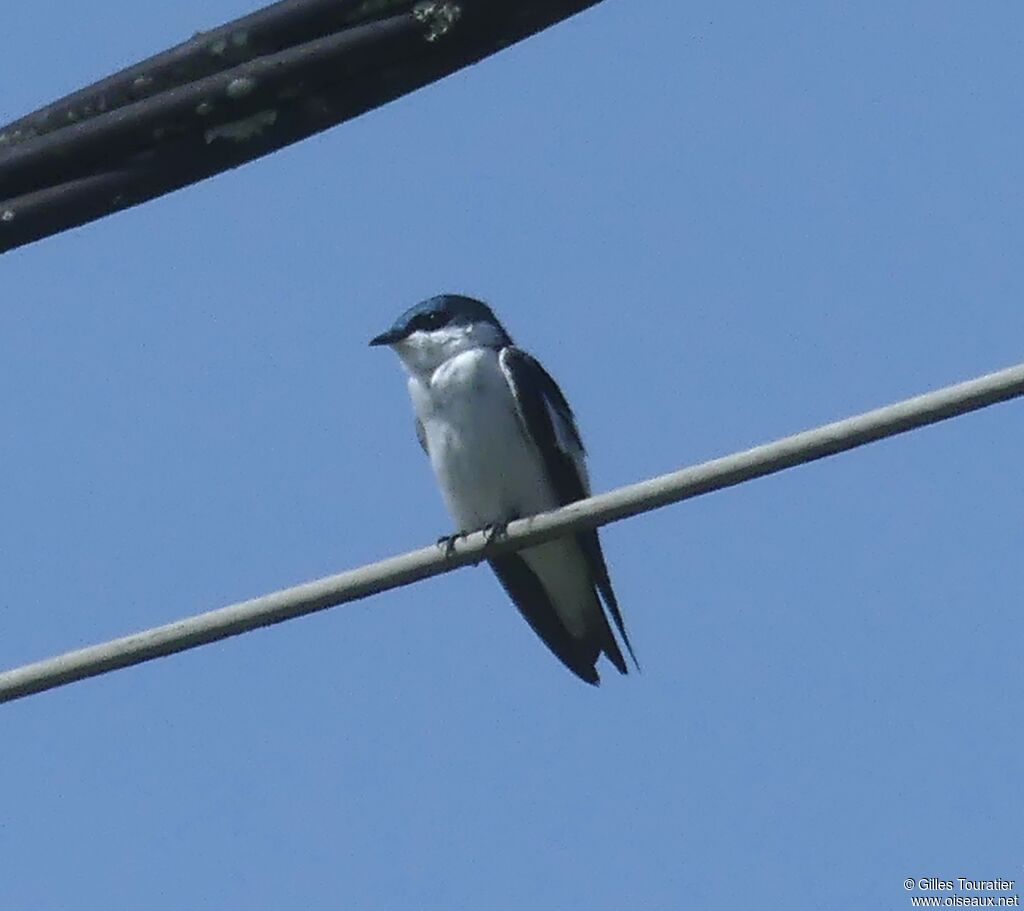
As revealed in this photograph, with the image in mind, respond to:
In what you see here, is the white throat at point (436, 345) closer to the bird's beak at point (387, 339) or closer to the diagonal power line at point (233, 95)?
the bird's beak at point (387, 339)

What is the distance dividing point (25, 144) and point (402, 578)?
1.19 meters

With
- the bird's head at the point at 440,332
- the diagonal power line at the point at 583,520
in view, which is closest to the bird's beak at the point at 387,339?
the bird's head at the point at 440,332

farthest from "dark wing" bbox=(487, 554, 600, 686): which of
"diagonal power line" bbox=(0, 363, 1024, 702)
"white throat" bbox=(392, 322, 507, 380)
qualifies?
"diagonal power line" bbox=(0, 363, 1024, 702)

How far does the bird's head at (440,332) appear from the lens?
814cm

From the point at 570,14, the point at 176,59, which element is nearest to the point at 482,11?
the point at 570,14

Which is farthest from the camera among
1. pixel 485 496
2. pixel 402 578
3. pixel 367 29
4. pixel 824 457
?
pixel 485 496

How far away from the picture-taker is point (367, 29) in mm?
3654

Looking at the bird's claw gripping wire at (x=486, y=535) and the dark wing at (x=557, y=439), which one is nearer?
the bird's claw gripping wire at (x=486, y=535)

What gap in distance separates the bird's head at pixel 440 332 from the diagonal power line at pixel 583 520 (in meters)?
3.62

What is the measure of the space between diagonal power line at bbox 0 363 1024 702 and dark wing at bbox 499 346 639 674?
3.44m

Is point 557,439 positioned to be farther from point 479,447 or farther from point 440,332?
point 440,332

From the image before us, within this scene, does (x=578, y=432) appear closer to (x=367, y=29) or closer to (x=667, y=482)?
(x=667, y=482)

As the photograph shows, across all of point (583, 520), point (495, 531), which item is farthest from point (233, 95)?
point (495, 531)

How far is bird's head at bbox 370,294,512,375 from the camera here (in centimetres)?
814
